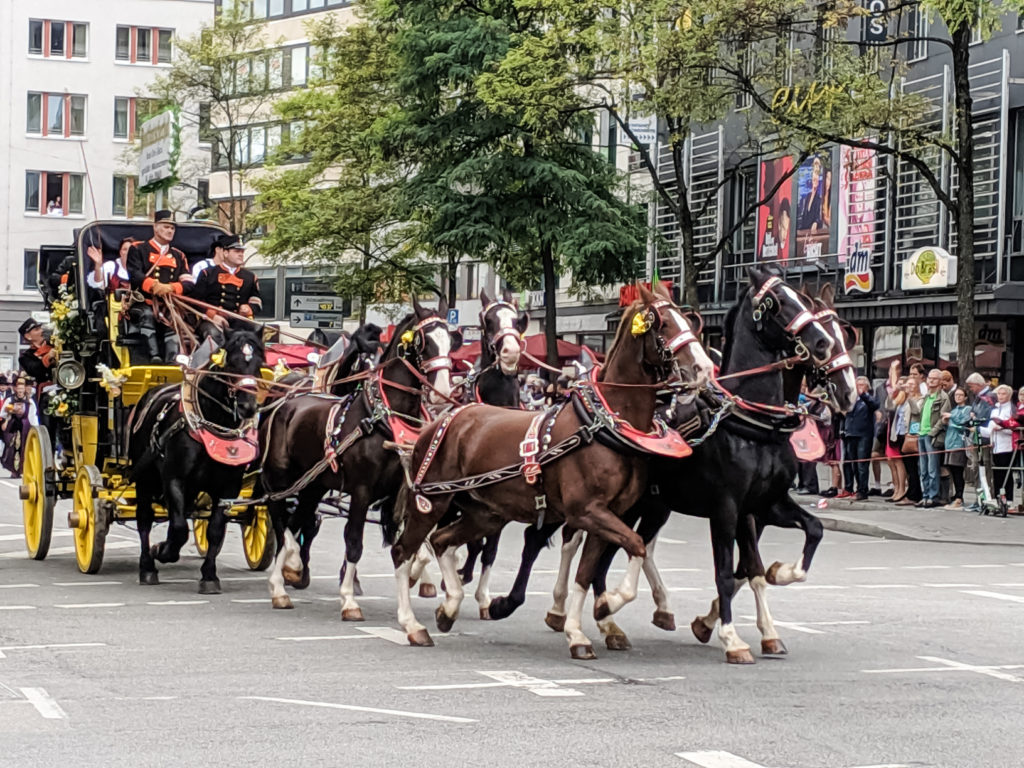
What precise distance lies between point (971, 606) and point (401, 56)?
26.2 meters

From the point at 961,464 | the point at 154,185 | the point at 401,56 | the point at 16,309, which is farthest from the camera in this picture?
the point at 16,309

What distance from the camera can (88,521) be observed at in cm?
1638

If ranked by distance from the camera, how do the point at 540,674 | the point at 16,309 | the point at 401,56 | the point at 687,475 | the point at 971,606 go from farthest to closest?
the point at 16,309
the point at 401,56
the point at 971,606
the point at 687,475
the point at 540,674

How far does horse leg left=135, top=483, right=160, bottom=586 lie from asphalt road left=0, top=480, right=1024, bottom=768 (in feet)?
0.58

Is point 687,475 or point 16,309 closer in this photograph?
point 687,475

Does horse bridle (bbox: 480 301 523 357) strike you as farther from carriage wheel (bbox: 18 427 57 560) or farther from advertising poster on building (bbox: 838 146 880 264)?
advertising poster on building (bbox: 838 146 880 264)

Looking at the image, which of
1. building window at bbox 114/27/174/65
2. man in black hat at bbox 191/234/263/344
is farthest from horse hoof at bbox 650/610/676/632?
building window at bbox 114/27/174/65

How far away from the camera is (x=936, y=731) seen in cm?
891

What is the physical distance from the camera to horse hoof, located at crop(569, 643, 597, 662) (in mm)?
11320

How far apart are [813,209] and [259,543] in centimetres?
2406

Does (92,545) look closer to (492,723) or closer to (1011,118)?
(492,723)

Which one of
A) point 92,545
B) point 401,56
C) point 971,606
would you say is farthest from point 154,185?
point 971,606

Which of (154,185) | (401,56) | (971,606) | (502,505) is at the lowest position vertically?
(971,606)

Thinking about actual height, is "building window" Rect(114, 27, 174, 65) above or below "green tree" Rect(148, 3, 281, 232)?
above
